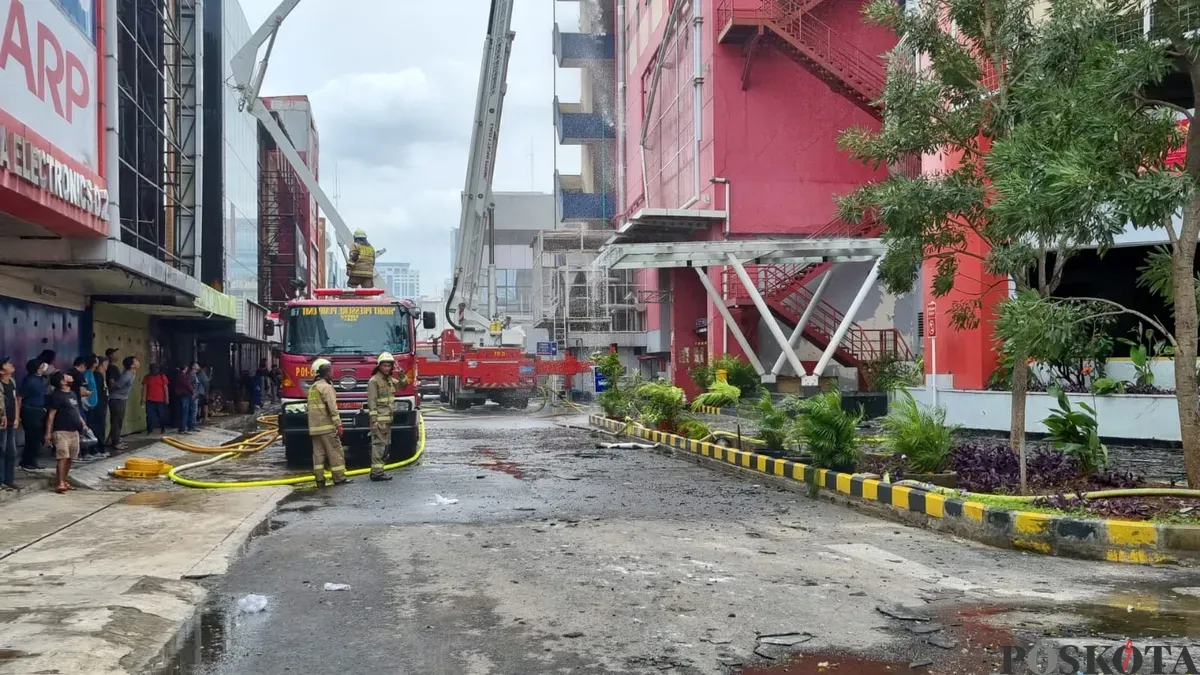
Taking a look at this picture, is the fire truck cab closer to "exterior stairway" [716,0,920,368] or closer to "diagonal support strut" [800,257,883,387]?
"diagonal support strut" [800,257,883,387]

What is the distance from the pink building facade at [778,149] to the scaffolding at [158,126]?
14.4 meters

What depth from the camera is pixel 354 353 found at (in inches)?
642

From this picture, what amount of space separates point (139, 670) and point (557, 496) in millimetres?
6625

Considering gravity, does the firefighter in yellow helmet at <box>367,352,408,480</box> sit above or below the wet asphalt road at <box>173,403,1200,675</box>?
above

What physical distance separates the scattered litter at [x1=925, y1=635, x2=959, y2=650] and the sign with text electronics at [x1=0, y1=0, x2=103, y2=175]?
30.0 feet

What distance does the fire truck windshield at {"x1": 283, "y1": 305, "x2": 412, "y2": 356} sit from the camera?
16.3 m

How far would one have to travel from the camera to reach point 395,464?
47.5ft

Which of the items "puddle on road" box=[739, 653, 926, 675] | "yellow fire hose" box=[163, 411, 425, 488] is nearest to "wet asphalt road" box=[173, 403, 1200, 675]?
"puddle on road" box=[739, 653, 926, 675]

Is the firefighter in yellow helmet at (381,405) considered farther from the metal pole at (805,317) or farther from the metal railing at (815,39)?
the metal railing at (815,39)

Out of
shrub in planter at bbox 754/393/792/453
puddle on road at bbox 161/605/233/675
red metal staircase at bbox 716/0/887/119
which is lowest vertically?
puddle on road at bbox 161/605/233/675

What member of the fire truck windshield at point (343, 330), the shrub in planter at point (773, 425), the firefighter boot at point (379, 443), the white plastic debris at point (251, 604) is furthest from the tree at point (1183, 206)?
the fire truck windshield at point (343, 330)

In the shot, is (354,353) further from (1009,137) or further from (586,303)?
(586,303)

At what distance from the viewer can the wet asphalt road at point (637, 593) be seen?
4953 mm

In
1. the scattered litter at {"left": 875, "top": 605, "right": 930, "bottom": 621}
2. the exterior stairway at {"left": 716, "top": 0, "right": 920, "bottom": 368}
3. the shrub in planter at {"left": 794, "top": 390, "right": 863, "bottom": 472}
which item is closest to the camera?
the scattered litter at {"left": 875, "top": 605, "right": 930, "bottom": 621}
